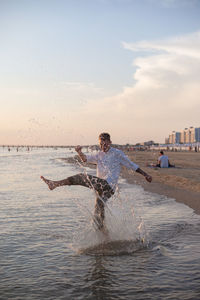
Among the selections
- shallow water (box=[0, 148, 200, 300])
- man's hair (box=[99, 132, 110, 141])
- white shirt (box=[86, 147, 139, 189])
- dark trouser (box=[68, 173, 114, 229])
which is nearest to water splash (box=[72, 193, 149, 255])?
shallow water (box=[0, 148, 200, 300])

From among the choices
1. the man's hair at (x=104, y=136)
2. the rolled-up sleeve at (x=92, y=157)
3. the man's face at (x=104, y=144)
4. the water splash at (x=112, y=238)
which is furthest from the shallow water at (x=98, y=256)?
the man's hair at (x=104, y=136)

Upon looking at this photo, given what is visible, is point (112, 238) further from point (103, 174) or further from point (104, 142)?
point (104, 142)

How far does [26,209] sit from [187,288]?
6137 mm

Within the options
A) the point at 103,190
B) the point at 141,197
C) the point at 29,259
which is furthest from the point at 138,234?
the point at 141,197

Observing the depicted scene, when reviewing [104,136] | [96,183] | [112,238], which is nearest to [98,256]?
[112,238]

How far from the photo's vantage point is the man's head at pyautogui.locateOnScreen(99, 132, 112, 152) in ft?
19.2

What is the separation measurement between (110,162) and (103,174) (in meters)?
0.25

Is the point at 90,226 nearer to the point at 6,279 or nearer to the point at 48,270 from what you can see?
the point at 48,270

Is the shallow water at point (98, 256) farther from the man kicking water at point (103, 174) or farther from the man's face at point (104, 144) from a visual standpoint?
the man's face at point (104, 144)

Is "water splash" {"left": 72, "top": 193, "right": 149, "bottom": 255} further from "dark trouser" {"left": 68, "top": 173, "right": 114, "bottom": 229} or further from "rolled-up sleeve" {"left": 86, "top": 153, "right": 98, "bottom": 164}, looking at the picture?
"rolled-up sleeve" {"left": 86, "top": 153, "right": 98, "bottom": 164}

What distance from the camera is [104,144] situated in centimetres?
585

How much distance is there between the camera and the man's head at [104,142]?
585 cm

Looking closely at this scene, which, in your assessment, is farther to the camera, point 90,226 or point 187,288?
point 90,226

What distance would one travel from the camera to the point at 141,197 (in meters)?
11.7
